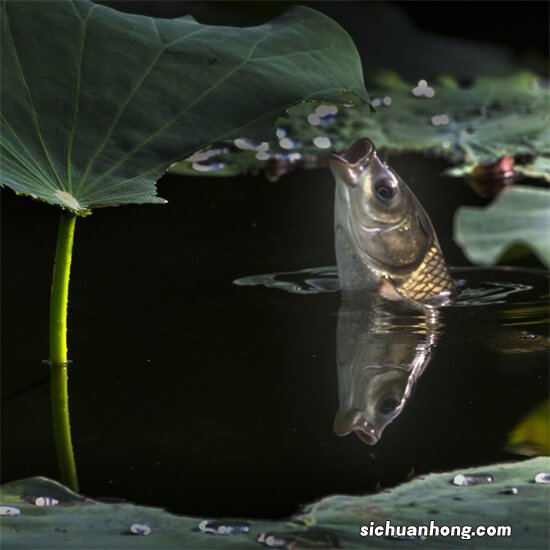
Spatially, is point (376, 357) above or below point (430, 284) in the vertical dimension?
below

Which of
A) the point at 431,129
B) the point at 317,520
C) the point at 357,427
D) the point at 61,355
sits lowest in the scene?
the point at 317,520

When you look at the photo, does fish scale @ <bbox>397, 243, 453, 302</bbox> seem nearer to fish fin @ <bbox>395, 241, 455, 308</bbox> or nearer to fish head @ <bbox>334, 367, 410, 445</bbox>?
fish fin @ <bbox>395, 241, 455, 308</bbox>

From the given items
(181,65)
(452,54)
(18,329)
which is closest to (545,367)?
(181,65)

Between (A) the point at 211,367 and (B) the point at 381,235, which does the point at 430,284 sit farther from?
(A) the point at 211,367

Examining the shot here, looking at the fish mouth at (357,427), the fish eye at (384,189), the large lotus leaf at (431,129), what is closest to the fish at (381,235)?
the fish eye at (384,189)

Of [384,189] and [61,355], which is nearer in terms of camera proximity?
[61,355]

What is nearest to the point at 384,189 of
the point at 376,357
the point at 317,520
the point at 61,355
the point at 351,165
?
the point at 351,165

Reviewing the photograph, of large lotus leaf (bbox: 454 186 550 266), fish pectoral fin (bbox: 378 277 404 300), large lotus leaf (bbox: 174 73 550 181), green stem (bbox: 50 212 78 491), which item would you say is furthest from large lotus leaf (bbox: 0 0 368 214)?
large lotus leaf (bbox: 174 73 550 181)
